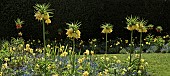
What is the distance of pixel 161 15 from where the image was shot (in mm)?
13750

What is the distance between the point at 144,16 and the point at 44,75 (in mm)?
7186

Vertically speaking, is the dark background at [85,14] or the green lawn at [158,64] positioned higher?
the dark background at [85,14]

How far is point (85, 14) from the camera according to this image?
13.5 m

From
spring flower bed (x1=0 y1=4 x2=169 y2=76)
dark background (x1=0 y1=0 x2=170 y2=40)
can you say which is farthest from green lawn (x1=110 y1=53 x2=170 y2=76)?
dark background (x1=0 y1=0 x2=170 y2=40)

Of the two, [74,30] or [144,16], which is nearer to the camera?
[74,30]

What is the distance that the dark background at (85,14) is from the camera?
13500 millimetres

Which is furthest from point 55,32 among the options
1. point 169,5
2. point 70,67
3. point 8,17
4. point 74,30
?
point 74,30

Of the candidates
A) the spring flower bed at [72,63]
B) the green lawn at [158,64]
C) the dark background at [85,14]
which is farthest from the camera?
the dark background at [85,14]

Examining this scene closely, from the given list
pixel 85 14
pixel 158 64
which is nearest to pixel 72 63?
pixel 158 64

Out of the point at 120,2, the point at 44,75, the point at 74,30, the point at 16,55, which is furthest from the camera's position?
the point at 120,2

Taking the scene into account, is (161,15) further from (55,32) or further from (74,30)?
(74,30)

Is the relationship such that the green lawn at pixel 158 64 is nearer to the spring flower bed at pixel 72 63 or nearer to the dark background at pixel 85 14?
the spring flower bed at pixel 72 63

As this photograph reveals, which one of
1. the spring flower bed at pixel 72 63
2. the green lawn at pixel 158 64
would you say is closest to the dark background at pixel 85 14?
the spring flower bed at pixel 72 63

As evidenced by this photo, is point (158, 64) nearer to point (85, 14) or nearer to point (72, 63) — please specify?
point (72, 63)
